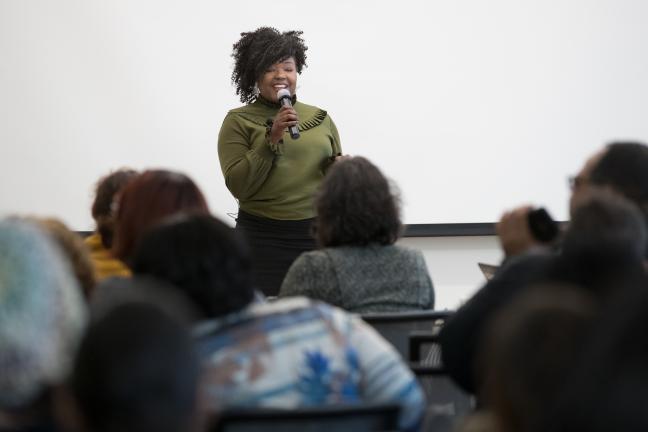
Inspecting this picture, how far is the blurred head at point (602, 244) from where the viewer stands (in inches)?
59.4

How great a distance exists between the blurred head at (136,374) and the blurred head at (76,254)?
0.91 meters

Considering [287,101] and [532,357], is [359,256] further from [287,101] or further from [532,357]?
[532,357]

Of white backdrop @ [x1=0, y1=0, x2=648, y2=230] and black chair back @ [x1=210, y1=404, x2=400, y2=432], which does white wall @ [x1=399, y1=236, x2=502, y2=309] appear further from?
black chair back @ [x1=210, y1=404, x2=400, y2=432]

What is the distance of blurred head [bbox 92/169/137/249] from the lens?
2.79m

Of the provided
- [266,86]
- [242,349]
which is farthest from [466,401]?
[266,86]

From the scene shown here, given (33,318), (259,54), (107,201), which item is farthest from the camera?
(259,54)

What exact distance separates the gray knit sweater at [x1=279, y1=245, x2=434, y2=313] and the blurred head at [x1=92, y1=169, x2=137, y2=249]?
0.51 metres

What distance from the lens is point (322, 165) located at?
4.05 m

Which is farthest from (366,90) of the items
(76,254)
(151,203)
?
(76,254)

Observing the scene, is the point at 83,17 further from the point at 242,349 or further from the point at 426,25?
the point at 242,349

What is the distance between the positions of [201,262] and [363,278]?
97 centimetres

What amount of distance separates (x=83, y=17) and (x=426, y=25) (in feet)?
5.32

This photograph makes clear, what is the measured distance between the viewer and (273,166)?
4.00 metres

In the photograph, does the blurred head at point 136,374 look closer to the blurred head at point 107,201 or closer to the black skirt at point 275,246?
the blurred head at point 107,201
